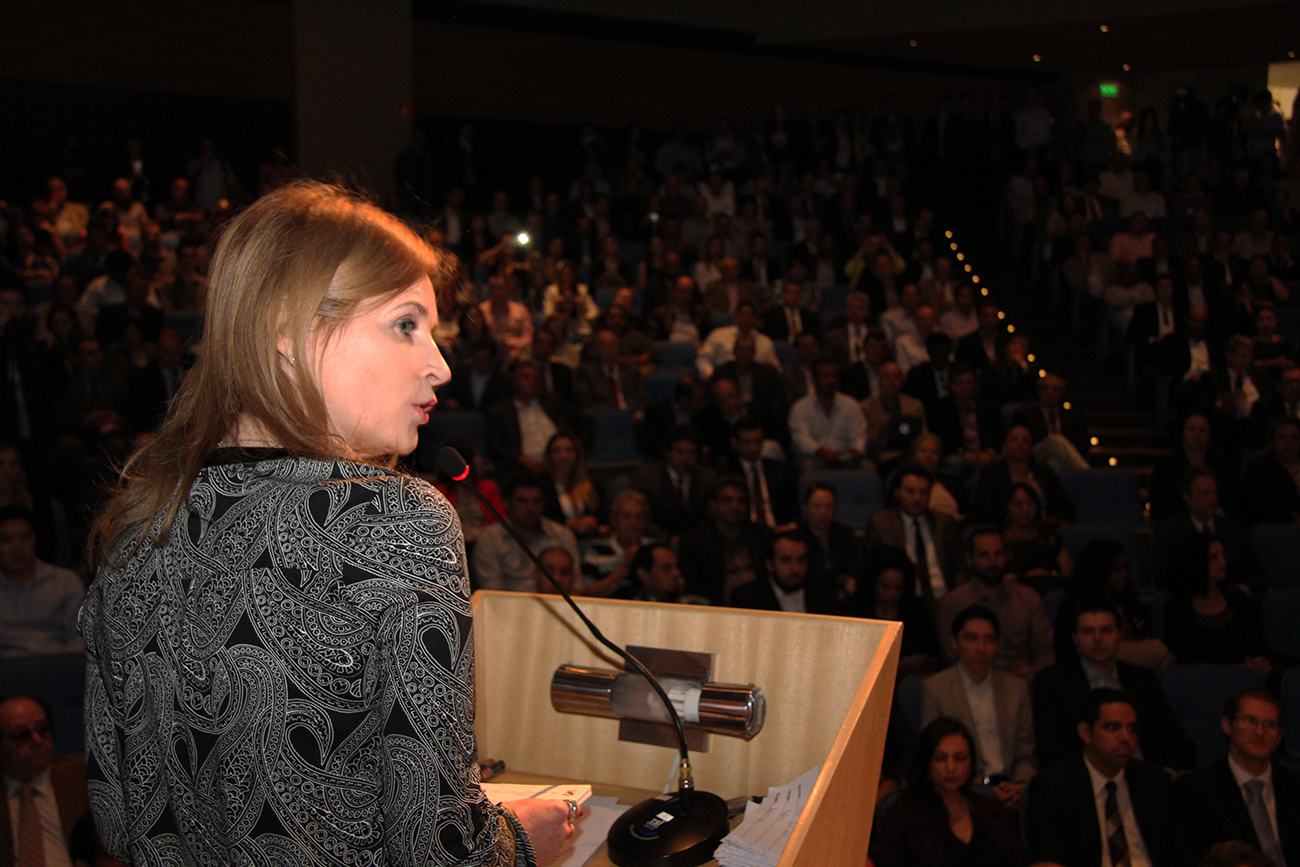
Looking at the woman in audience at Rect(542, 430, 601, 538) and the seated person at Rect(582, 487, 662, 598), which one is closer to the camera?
the seated person at Rect(582, 487, 662, 598)

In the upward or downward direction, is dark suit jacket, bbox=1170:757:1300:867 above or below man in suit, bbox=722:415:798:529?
below

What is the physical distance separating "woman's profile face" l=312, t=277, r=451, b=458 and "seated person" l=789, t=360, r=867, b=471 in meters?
4.80

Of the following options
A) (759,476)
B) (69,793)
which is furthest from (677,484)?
(69,793)

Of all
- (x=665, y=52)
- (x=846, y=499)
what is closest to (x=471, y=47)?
(x=665, y=52)

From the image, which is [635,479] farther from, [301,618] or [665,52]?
[665,52]

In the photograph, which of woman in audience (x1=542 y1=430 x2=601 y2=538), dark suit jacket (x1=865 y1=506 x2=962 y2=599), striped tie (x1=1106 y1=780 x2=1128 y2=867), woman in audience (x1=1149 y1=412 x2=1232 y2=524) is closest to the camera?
striped tie (x1=1106 y1=780 x2=1128 y2=867)

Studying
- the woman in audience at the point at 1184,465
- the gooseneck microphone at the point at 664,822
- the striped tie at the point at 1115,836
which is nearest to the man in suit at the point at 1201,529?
the woman in audience at the point at 1184,465

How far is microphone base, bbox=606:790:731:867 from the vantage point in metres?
0.95

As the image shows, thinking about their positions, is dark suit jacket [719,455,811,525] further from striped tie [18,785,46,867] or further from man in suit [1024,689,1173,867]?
striped tie [18,785,46,867]

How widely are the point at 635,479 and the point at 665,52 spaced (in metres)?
7.57

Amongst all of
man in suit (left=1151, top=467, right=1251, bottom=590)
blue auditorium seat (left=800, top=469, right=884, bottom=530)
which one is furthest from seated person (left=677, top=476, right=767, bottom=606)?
man in suit (left=1151, top=467, right=1251, bottom=590)

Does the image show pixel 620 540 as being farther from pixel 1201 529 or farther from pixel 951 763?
pixel 1201 529

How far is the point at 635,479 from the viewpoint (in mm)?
4867

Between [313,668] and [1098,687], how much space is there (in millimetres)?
2989
